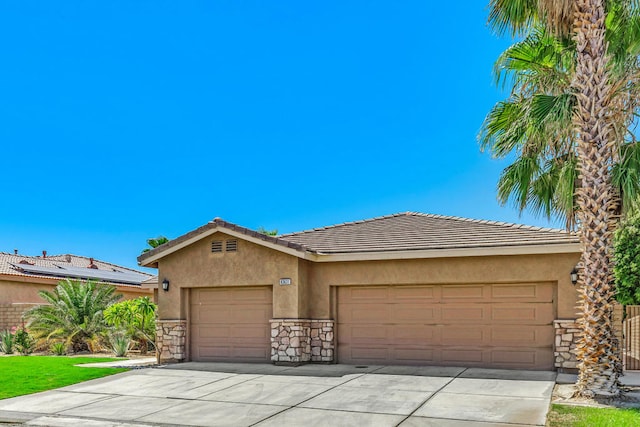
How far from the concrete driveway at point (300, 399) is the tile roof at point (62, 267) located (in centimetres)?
1493

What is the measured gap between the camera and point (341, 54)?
83.5 feet

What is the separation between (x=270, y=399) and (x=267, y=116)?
869 inches

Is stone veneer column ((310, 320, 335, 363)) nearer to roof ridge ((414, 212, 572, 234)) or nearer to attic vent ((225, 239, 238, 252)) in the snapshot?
attic vent ((225, 239, 238, 252))

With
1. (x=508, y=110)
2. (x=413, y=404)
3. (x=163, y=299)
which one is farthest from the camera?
(x=163, y=299)

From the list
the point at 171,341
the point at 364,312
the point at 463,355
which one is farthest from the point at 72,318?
the point at 463,355

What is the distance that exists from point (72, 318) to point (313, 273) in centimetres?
1015

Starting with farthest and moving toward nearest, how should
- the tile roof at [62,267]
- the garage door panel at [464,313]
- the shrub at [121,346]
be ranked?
the tile roof at [62,267] < the shrub at [121,346] < the garage door panel at [464,313]


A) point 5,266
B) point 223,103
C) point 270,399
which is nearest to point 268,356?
point 270,399

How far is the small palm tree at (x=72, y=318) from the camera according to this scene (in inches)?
799

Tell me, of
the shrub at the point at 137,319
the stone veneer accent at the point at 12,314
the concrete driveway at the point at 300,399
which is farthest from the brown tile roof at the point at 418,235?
the stone veneer accent at the point at 12,314

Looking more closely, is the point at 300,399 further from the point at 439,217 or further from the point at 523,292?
the point at 439,217

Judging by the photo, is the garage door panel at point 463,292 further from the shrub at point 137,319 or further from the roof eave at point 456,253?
the shrub at point 137,319

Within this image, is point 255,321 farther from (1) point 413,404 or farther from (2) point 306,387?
(1) point 413,404

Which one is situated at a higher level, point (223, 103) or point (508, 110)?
point (223, 103)
